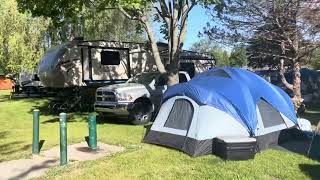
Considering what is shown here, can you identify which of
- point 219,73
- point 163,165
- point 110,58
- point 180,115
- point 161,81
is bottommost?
point 163,165

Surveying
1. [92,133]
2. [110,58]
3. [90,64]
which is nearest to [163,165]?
[92,133]

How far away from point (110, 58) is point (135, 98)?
16.9ft

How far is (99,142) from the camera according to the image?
1179 centimetres

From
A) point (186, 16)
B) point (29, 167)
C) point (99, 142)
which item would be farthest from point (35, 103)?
point (29, 167)

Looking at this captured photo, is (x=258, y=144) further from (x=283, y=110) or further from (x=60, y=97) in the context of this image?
(x=60, y=97)

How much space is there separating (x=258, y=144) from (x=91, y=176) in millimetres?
3758

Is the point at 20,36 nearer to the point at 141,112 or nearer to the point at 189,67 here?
the point at 189,67

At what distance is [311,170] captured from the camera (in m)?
8.65

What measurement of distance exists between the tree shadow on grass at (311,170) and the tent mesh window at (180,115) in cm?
258

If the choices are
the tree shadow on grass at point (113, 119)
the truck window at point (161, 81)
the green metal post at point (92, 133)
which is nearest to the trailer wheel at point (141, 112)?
the tree shadow on grass at point (113, 119)

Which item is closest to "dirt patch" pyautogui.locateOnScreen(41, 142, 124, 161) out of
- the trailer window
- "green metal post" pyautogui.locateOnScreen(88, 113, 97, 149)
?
"green metal post" pyautogui.locateOnScreen(88, 113, 97, 149)

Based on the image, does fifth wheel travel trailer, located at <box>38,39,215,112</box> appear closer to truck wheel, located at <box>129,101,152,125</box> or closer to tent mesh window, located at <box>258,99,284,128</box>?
truck wheel, located at <box>129,101,152,125</box>

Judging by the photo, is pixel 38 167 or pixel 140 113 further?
pixel 140 113

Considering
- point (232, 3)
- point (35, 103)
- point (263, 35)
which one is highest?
point (232, 3)
